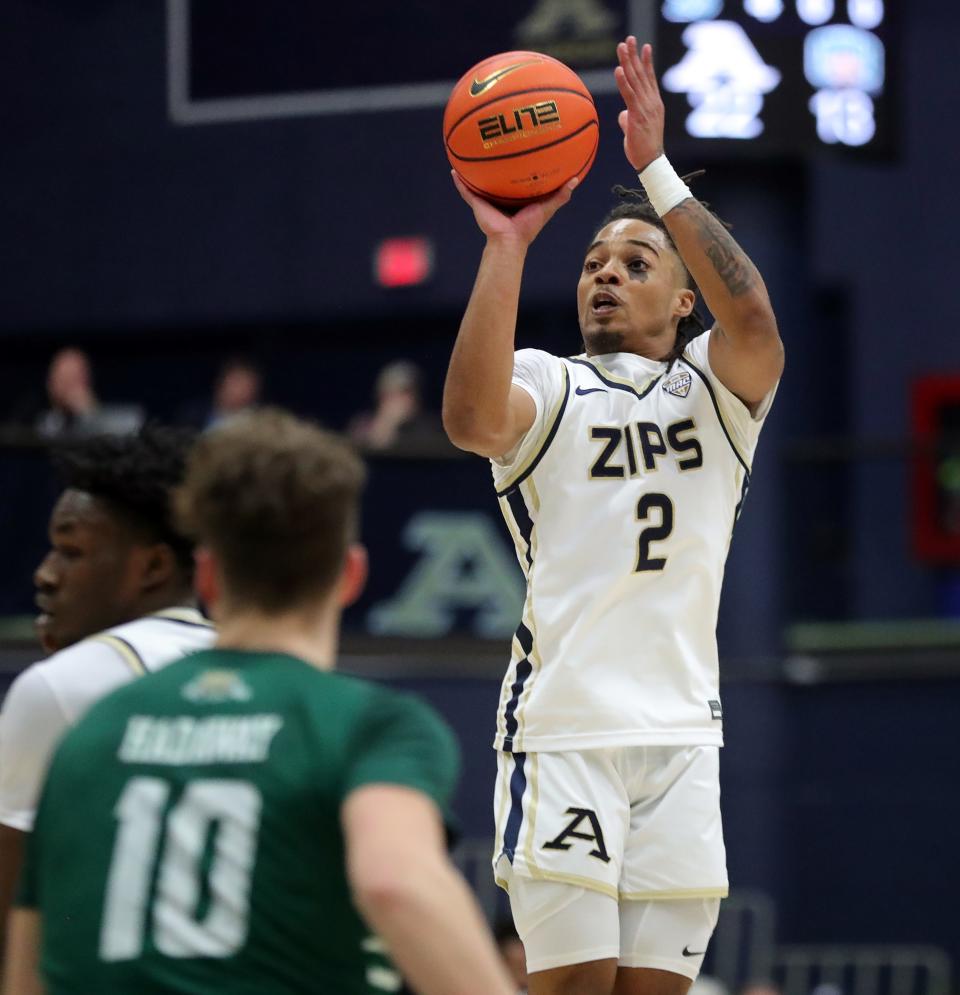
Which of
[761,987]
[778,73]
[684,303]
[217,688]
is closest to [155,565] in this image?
[217,688]

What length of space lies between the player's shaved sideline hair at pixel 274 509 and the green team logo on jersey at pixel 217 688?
114 millimetres

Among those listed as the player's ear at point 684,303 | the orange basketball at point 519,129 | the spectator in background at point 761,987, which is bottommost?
the spectator in background at point 761,987

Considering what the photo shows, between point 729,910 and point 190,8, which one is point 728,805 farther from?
point 190,8

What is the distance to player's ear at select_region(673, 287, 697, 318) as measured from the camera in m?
4.97

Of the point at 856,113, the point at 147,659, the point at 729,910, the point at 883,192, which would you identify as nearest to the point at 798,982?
the point at 729,910

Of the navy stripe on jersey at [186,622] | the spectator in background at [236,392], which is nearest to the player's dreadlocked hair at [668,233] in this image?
the navy stripe on jersey at [186,622]

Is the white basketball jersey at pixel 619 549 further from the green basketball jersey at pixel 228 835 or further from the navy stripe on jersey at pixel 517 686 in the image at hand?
the green basketball jersey at pixel 228 835

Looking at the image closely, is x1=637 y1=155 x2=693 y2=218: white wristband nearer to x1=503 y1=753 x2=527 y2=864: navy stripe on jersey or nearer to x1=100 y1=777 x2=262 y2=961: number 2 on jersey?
x1=503 y1=753 x2=527 y2=864: navy stripe on jersey

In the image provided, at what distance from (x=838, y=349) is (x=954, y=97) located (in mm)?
2065

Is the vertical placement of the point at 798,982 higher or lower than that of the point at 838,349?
lower

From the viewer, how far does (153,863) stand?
262 cm

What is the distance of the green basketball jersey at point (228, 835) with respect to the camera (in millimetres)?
2586

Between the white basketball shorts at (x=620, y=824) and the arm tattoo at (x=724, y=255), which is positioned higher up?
the arm tattoo at (x=724, y=255)

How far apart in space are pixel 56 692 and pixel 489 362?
1.36m
